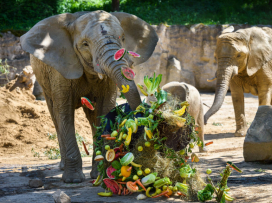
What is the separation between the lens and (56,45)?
516cm

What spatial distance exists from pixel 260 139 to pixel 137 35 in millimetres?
2215

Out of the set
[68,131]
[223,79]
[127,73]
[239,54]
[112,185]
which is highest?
[239,54]

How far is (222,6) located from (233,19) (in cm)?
147

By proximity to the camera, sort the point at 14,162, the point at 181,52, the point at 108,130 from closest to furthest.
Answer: the point at 108,130 → the point at 14,162 → the point at 181,52

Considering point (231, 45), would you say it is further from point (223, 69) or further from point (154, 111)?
point (154, 111)

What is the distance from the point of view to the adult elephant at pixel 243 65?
859 centimetres

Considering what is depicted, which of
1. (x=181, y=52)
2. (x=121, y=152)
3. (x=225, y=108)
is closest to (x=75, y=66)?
(x=121, y=152)

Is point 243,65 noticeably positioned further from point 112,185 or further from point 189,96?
point 112,185

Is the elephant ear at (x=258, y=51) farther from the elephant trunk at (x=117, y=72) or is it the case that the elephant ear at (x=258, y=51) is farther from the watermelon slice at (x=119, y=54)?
the watermelon slice at (x=119, y=54)

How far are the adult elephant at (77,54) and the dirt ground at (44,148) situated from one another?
2.51 feet

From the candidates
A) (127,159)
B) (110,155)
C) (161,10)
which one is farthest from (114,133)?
(161,10)

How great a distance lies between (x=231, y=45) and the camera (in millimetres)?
8648

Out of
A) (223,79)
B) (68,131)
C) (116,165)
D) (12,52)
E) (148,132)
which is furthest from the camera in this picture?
(12,52)

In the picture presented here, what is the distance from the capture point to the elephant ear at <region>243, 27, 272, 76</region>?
9070mm
